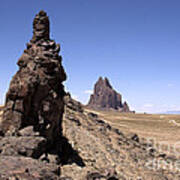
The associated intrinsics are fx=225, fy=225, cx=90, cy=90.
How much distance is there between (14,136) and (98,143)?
1105 centimetres

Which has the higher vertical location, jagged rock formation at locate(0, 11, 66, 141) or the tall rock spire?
the tall rock spire

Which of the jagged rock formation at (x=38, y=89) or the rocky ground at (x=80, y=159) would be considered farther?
the jagged rock formation at (x=38, y=89)

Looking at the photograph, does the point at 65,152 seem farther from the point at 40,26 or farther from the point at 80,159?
the point at 40,26

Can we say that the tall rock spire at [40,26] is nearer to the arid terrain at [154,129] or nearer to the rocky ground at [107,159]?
the rocky ground at [107,159]

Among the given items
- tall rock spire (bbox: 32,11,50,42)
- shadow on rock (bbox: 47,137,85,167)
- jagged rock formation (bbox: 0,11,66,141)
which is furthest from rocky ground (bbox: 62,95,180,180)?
tall rock spire (bbox: 32,11,50,42)

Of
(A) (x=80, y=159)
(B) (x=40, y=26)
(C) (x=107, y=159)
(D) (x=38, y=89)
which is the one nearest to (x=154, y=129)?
(C) (x=107, y=159)

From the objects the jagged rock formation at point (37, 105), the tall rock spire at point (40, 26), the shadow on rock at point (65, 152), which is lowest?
the shadow on rock at point (65, 152)

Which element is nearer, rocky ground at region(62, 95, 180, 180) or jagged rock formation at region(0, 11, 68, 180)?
jagged rock formation at region(0, 11, 68, 180)

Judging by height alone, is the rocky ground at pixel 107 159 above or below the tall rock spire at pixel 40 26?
below

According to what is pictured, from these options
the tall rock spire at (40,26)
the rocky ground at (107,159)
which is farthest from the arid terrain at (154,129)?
the tall rock spire at (40,26)

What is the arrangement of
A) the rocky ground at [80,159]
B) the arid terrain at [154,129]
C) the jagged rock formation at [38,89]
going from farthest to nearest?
the arid terrain at [154,129] < the jagged rock formation at [38,89] < the rocky ground at [80,159]

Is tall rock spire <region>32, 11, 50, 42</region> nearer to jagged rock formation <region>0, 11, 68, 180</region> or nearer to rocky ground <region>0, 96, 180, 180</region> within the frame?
jagged rock formation <region>0, 11, 68, 180</region>

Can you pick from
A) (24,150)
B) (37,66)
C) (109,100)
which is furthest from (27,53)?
(109,100)

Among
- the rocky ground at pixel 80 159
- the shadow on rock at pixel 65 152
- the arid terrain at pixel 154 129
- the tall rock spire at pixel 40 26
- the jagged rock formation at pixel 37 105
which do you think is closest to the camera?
the rocky ground at pixel 80 159
